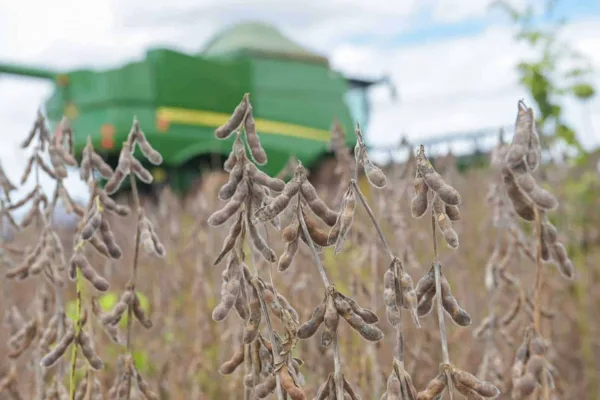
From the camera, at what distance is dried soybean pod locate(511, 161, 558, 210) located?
95 cm

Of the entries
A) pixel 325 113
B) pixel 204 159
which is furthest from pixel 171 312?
→ pixel 325 113

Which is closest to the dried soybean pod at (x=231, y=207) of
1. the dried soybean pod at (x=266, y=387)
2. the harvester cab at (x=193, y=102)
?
the dried soybean pod at (x=266, y=387)

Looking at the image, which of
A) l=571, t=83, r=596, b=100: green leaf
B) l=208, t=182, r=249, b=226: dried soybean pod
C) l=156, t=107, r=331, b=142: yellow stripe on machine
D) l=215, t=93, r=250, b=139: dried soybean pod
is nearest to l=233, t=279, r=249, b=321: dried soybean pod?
l=208, t=182, r=249, b=226: dried soybean pod

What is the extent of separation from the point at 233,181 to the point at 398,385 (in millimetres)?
374

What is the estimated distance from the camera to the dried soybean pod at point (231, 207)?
107 centimetres

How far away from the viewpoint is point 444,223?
Answer: 39.7 inches

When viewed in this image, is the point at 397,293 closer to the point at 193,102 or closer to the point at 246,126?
the point at 246,126

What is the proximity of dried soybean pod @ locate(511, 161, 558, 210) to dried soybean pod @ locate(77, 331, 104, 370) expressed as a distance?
0.74 metres

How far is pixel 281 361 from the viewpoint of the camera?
101 cm

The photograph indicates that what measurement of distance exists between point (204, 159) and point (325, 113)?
341cm

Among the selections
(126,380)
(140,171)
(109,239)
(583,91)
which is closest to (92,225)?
(109,239)

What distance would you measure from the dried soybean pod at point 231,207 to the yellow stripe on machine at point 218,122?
11033 mm

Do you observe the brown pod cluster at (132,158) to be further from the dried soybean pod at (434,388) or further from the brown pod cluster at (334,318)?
the dried soybean pod at (434,388)

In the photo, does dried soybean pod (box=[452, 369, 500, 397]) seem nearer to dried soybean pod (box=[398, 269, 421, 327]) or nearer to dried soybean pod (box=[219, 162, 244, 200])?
dried soybean pod (box=[398, 269, 421, 327])
